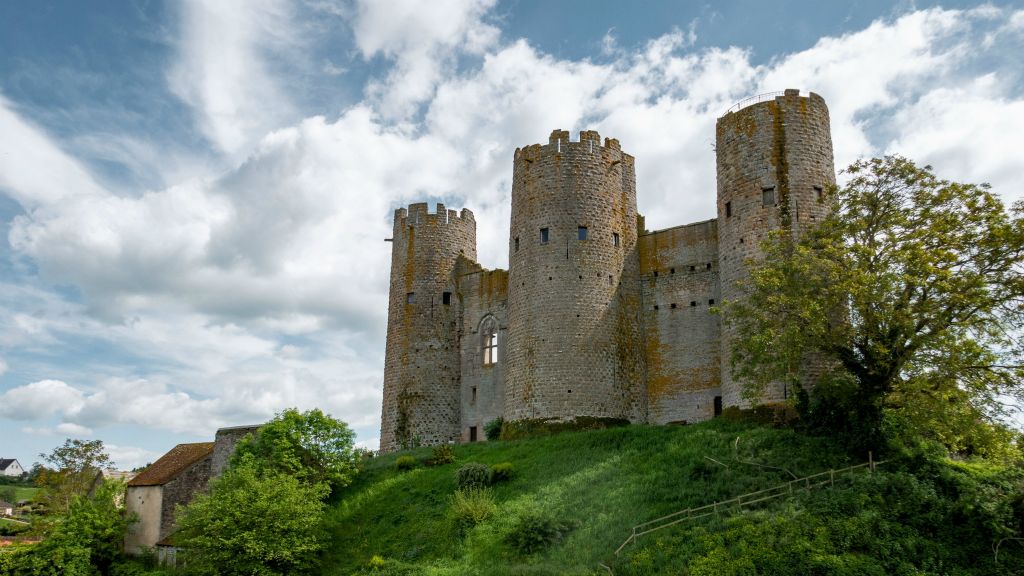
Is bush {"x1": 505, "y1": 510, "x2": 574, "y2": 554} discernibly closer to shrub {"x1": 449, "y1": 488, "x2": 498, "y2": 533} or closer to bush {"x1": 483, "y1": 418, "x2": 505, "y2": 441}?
shrub {"x1": 449, "y1": 488, "x2": 498, "y2": 533}

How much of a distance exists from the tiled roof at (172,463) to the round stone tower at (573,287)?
751 inches

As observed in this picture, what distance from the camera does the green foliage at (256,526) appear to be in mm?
28188

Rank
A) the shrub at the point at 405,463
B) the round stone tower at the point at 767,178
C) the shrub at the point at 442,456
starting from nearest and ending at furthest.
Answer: the round stone tower at the point at 767,178 → the shrub at the point at 442,456 → the shrub at the point at 405,463

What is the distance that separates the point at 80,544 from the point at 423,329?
60.1 ft

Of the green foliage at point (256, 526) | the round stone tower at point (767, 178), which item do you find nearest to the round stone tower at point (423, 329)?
the green foliage at point (256, 526)

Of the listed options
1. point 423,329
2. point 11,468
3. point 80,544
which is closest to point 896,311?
point 423,329

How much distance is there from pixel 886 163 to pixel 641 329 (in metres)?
13.4

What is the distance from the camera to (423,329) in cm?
4381

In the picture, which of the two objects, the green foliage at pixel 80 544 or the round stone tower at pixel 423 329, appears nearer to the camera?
the green foliage at pixel 80 544

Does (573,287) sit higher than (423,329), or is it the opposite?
(573,287)

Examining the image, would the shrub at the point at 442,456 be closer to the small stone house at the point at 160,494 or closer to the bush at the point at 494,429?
the bush at the point at 494,429

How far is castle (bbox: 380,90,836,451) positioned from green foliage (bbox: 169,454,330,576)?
10128 mm

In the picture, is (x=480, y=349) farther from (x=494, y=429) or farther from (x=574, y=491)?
(x=574, y=491)

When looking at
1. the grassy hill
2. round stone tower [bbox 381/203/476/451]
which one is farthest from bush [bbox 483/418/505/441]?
the grassy hill
